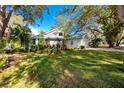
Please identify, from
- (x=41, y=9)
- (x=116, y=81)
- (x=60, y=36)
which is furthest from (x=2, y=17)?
(x=60, y=36)

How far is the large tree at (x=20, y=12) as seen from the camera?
48.1 ft

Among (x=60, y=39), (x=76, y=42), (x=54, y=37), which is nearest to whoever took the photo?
(x=60, y=39)

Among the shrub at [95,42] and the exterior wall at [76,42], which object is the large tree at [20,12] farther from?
the shrub at [95,42]

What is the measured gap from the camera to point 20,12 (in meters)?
17.9

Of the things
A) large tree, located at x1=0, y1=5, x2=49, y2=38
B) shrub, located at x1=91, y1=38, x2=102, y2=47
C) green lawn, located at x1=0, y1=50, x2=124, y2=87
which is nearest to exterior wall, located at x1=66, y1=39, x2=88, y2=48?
shrub, located at x1=91, y1=38, x2=102, y2=47

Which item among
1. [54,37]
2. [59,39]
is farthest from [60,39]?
[54,37]

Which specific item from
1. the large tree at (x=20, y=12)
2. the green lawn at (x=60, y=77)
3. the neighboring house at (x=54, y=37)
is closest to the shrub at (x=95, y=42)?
Result: the neighboring house at (x=54, y=37)

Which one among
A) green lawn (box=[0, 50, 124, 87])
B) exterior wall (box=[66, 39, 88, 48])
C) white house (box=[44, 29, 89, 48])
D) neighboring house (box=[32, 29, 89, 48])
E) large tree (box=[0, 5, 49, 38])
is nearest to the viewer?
green lawn (box=[0, 50, 124, 87])

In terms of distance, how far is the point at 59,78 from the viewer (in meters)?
8.60

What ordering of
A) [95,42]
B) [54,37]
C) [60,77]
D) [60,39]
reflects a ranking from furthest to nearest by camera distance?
[95,42] < [54,37] < [60,39] < [60,77]

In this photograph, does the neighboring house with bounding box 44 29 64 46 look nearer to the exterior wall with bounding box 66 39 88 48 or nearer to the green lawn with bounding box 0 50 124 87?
the exterior wall with bounding box 66 39 88 48

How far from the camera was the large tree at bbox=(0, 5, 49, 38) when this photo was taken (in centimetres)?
1466

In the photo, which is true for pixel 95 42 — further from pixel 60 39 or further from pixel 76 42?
pixel 60 39
